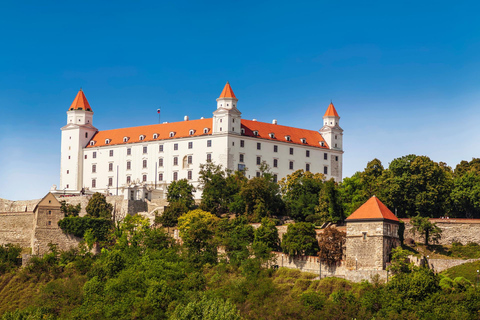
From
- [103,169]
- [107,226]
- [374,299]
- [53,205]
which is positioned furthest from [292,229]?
[103,169]

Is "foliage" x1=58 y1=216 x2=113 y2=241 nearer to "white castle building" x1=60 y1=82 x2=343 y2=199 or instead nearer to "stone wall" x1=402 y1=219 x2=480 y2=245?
"white castle building" x1=60 y1=82 x2=343 y2=199

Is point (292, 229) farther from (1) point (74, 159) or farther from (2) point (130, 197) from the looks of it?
(1) point (74, 159)

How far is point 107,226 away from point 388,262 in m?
26.1

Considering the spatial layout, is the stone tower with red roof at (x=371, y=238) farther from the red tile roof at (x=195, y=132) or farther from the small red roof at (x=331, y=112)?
the small red roof at (x=331, y=112)

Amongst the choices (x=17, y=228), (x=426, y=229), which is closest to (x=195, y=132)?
(x=17, y=228)

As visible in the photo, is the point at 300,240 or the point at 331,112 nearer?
the point at 300,240

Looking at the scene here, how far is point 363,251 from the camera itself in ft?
177

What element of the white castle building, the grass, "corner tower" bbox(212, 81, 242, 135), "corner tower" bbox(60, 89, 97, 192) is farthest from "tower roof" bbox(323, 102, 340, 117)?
the grass

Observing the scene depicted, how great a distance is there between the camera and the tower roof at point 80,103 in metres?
86.9

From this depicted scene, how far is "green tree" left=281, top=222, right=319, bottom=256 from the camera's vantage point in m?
57.1

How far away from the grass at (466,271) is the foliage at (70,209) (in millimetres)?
33651

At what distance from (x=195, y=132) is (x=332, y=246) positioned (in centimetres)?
2778

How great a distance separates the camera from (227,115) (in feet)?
255

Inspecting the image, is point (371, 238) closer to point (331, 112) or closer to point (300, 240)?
point (300, 240)
